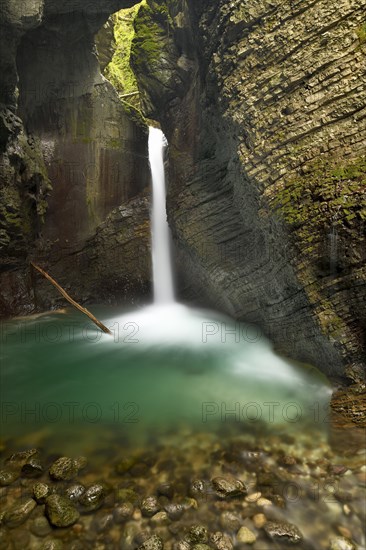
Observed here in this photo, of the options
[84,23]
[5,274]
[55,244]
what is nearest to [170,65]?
[84,23]

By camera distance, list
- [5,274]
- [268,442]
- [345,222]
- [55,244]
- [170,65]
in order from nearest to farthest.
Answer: [268,442] → [345,222] → [5,274] → [55,244] → [170,65]

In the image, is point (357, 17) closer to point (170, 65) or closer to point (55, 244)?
point (170, 65)

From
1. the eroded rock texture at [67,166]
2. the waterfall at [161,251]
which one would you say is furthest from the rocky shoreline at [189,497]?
the waterfall at [161,251]

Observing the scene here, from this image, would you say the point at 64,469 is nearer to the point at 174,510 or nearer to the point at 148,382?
the point at 174,510

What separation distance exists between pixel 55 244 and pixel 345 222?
11.7 metres

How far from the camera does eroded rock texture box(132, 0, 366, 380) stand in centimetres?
625

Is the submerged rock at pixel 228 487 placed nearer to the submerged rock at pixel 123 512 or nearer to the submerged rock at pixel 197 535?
the submerged rock at pixel 197 535

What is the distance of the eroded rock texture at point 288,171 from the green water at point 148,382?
3.25 ft

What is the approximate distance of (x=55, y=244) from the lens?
535 inches

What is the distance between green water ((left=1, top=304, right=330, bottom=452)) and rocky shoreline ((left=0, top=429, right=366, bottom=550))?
25.2 inches

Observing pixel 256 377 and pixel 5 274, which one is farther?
pixel 5 274

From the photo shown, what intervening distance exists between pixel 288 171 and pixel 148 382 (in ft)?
20.1

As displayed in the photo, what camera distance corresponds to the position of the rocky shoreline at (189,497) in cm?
353

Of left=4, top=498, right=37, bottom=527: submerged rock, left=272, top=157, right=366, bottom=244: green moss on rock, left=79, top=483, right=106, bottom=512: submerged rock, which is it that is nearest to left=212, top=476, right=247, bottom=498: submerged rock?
left=79, top=483, right=106, bottom=512: submerged rock
